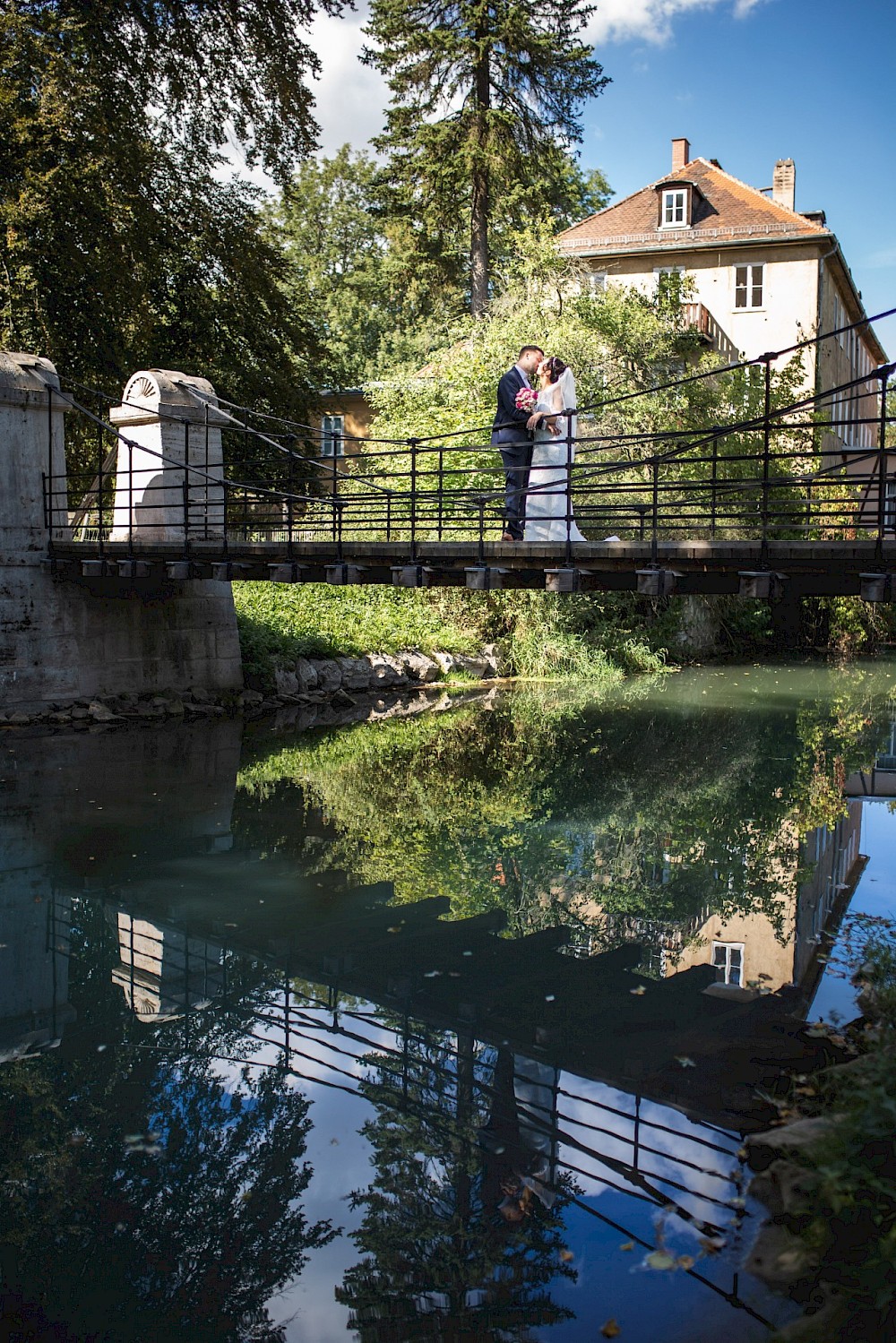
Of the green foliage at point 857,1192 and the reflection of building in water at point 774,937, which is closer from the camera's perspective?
the green foliage at point 857,1192

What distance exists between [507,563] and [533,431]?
1805 millimetres

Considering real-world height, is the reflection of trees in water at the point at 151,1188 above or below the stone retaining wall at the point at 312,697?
below

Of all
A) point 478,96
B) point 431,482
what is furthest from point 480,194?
point 431,482

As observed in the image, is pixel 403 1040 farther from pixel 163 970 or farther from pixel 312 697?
pixel 312 697

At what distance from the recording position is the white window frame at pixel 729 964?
245 inches

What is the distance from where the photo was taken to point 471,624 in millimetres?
21922

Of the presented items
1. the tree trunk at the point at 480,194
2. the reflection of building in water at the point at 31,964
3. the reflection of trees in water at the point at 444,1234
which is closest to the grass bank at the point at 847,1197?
the reflection of trees in water at the point at 444,1234

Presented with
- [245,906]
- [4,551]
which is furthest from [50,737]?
[245,906]

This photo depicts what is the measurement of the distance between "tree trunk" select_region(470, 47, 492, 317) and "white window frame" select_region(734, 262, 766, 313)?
776 cm

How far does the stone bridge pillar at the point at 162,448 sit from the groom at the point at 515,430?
433cm

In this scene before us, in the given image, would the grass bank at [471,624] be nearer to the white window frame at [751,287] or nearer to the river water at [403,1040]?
the river water at [403,1040]

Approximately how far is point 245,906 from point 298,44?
1816 centimetres

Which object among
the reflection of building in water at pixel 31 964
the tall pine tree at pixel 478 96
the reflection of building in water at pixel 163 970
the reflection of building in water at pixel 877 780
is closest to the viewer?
the reflection of building in water at pixel 31 964

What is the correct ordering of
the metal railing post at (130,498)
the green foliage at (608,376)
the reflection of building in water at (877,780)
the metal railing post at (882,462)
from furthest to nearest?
the green foliage at (608,376), the metal railing post at (130,498), the reflection of building in water at (877,780), the metal railing post at (882,462)
